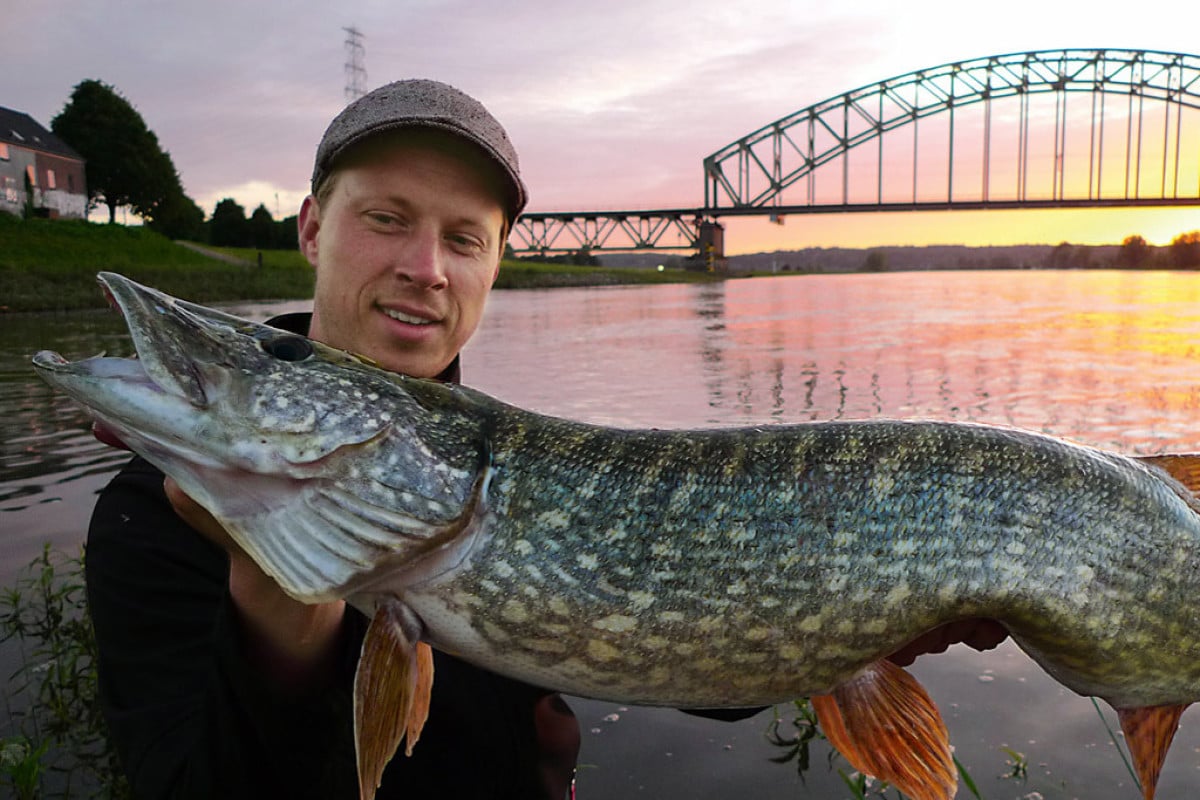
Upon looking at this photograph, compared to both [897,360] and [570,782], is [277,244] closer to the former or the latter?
[897,360]

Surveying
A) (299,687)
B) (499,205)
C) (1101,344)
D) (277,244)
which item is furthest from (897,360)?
(277,244)

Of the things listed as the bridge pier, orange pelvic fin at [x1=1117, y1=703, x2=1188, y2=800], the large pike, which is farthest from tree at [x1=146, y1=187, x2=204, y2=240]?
orange pelvic fin at [x1=1117, y1=703, x2=1188, y2=800]

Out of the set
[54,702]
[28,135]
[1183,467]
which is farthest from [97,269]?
[1183,467]

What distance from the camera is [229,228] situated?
69062 millimetres

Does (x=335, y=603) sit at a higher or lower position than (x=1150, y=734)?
higher

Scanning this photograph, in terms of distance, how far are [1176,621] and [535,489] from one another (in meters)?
1.73

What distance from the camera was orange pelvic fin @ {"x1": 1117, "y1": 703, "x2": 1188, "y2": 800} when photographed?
2.39 m

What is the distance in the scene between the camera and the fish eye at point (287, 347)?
195 centimetres

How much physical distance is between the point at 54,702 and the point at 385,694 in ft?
9.18

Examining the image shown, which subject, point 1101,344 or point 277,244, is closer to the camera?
point 1101,344

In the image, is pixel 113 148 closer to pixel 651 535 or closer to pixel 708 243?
pixel 708 243

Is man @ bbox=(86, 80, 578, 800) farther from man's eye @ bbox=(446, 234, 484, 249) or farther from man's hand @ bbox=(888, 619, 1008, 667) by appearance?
man's hand @ bbox=(888, 619, 1008, 667)

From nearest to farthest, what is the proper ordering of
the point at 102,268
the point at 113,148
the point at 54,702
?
the point at 54,702, the point at 102,268, the point at 113,148

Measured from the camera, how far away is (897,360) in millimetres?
17656
